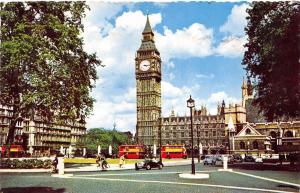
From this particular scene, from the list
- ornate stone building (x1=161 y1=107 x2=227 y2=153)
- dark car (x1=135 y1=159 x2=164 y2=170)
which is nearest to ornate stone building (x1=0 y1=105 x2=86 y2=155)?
ornate stone building (x1=161 y1=107 x2=227 y2=153)

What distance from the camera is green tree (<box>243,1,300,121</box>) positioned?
28.6 metres

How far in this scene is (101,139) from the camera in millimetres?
107188

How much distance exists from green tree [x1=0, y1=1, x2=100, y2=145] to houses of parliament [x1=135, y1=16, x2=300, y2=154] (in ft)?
198

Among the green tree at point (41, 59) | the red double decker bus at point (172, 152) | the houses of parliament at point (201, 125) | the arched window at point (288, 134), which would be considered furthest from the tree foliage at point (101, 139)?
the green tree at point (41, 59)

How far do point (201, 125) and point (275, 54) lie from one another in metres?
90.8

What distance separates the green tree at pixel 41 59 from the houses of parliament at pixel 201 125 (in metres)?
60.3

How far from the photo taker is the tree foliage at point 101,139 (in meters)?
105

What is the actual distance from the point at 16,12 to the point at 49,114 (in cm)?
879

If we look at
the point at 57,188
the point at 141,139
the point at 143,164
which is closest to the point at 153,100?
the point at 141,139

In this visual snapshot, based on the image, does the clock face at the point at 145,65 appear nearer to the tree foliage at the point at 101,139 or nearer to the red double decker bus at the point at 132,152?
the tree foliage at the point at 101,139

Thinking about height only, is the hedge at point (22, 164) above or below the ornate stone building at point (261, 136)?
below

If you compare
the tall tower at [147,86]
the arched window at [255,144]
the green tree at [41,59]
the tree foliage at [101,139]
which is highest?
the tall tower at [147,86]

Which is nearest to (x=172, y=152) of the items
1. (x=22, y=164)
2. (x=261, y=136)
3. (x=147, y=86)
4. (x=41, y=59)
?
(x=261, y=136)

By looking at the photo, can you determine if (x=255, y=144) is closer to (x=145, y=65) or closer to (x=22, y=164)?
(x=145, y=65)
